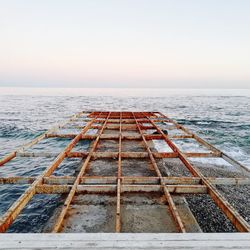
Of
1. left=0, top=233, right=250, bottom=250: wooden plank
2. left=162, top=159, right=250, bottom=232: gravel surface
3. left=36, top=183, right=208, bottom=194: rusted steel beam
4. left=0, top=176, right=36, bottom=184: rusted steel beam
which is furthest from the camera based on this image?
left=162, top=159, right=250, bottom=232: gravel surface

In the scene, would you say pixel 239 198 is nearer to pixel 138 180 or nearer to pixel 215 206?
pixel 215 206

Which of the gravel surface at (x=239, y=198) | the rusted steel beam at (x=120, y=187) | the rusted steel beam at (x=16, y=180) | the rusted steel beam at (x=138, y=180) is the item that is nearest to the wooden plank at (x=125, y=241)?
the rusted steel beam at (x=120, y=187)

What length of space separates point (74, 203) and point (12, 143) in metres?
13.5

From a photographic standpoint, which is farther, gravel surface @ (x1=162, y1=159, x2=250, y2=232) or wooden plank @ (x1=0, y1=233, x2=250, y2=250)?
gravel surface @ (x1=162, y1=159, x2=250, y2=232)

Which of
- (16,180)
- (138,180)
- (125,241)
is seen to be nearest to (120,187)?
(138,180)

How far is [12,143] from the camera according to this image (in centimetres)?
1683

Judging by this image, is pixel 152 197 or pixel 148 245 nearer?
pixel 148 245

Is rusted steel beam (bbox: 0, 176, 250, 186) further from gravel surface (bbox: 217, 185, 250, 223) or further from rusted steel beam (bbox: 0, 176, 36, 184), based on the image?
gravel surface (bbox: 217, 185, 250, 223)

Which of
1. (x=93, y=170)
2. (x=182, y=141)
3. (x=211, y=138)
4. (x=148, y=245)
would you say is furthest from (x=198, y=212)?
(x=211, y=138)

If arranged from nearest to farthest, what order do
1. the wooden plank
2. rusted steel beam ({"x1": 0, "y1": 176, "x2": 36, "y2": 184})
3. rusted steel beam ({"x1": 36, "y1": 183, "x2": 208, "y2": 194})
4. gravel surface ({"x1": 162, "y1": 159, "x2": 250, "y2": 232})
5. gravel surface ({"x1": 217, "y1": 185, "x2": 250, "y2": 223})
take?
1. the wooden plank
2. rusted steel beam ({"x1": 36, "y1": 183, "x2": 208, "y2": 194})
3. rusted steel beam ({"x1": 0, "y1": 176, "x2": 36, "y2": 184})
4. gravel surface ({"x1": 162, "y1": 159, "x2": 250, "y2": 232})
5. gravel surface ({"x1": 217, "y1": 185, "x2": 250, "y2": 223})

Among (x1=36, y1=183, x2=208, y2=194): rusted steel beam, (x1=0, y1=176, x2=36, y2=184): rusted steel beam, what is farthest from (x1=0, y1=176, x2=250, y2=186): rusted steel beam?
(x1=36, y1=183, x2=208, y2=194): rusted steel beam

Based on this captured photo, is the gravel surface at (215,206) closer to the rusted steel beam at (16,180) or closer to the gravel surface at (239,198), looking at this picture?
the gravel surface at (239,198)

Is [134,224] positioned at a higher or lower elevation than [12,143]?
higher

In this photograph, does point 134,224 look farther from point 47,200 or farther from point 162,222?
point 47,200
